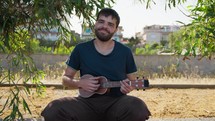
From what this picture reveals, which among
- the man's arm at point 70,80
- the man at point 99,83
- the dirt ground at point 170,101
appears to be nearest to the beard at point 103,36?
the man at point 99,83

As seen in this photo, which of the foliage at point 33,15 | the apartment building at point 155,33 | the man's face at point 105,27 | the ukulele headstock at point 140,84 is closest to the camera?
the ukulele headstock at point 140,84

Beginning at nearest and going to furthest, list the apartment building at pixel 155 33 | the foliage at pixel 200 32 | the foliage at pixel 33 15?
the foliage at pixel 33 15, the foliage at pixel 200 32, the apartment building at pixel 155 33

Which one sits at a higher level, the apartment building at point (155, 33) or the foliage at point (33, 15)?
the apartment building at point (155, 33)

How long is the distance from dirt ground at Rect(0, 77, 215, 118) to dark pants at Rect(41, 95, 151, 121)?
2.39 meters

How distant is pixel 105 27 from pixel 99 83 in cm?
49

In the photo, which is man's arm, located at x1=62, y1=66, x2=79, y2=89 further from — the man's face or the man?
the man's face

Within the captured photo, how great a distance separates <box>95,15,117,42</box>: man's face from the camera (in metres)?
3.22

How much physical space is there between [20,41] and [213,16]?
245 centimetres

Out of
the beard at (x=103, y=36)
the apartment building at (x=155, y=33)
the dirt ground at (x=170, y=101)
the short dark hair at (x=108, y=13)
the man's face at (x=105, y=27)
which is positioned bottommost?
the dirt ground at (x=170, y=101)

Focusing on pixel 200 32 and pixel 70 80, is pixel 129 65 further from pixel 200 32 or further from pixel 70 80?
pixel 200 32

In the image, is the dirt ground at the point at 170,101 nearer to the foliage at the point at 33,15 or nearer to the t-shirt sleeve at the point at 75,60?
the foliage at the point at 33,15

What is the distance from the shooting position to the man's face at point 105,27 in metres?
3.22

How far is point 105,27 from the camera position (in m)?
3.21

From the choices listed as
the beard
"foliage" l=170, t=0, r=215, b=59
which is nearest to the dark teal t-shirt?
the beard
